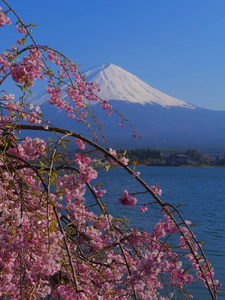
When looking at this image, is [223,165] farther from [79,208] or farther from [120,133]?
[79,208]

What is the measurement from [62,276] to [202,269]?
0.95 metres

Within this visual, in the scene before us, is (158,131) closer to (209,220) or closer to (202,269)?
(209,220)

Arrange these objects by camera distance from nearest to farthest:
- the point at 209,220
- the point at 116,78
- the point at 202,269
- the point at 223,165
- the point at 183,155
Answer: the point at 202,269 < the point at 209,220 < the point at 223,165 < the point at 183,155 < the point at 116,78

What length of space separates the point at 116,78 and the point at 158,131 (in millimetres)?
33140

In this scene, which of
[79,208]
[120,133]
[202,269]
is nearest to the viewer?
[202,269]

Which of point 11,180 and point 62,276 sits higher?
point 11,180

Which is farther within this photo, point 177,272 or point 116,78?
point 116,78

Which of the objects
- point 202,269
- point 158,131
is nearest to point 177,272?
point 202,269

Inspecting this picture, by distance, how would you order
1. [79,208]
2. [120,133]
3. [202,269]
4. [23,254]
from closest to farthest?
1. [23,254]
2. [202,269]
3. [79,208]
4. [120,133]

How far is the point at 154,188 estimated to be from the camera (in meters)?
2.59

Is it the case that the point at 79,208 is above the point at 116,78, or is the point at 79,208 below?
below

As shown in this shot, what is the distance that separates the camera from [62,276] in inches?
111

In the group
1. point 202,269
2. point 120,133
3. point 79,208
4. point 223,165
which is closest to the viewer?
point 202,269

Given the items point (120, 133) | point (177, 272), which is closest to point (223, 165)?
point (120, 133)
